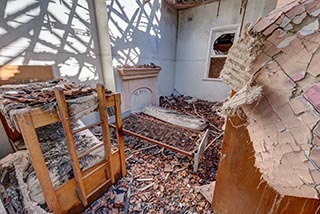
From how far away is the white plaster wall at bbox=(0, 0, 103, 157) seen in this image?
1.74 meters

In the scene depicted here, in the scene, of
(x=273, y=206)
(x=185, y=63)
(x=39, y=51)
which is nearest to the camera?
(x=273, y=206)

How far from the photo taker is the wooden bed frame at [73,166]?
96 cm

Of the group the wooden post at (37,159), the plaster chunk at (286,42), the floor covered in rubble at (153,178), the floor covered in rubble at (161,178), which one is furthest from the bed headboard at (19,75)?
the plaster chunk at (286,42)

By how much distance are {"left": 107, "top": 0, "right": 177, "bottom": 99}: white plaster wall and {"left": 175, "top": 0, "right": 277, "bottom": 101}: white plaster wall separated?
35cm

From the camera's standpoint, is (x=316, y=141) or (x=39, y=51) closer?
(x=316, y=141)

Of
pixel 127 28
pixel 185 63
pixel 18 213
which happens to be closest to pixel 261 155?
pixel 18 213

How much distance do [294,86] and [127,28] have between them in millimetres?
3347

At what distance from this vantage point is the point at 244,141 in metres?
0.97

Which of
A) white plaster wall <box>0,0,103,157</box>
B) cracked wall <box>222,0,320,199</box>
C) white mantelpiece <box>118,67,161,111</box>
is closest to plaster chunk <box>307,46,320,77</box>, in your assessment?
cracked wall <box>222,0,320,199</box>

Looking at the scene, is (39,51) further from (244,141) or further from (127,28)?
(244,141)

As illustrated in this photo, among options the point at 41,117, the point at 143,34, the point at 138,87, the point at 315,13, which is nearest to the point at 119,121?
the point at 41,117

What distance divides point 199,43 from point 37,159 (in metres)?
4.92

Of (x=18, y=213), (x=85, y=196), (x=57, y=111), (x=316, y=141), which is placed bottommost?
(x=85, y=196)

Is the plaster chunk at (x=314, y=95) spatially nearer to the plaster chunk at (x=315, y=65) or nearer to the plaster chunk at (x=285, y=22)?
the plaster chunk at (x=315, y=65)
